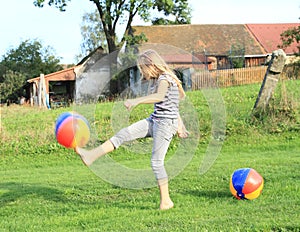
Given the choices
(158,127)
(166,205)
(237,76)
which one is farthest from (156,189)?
(237,76)

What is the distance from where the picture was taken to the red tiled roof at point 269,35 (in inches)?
1739

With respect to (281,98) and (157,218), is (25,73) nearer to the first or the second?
(281,98)

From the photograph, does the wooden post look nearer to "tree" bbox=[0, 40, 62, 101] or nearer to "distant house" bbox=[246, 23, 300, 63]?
"distant house" bbox=[246, 23, 300, 63]

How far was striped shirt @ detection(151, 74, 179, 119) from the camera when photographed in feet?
20.5

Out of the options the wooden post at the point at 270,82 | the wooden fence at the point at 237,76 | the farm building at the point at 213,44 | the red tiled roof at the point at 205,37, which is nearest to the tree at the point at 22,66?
the farm building at the point at 213,44

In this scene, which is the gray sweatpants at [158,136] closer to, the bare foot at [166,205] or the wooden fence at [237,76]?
the bare foot at [166,205]

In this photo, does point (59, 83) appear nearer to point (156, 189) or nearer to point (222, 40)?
point (222, 40)

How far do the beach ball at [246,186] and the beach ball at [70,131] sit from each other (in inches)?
84.4

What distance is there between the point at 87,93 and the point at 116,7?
107 ft

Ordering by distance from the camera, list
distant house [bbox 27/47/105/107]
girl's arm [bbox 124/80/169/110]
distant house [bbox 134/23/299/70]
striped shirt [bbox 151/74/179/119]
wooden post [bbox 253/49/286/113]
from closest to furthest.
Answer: girl's arm [bbox 124/80/169/110], striped shirt [bbox 151/74/179/119], wooden post [bbox 253/49/286/113], distant house [bbox 27/47/105/107], distant house [bbox 134/23/299/70]

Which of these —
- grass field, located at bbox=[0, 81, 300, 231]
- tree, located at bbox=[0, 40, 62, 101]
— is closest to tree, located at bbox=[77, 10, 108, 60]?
tree, located at bbox=[0, 40, 62, 101]

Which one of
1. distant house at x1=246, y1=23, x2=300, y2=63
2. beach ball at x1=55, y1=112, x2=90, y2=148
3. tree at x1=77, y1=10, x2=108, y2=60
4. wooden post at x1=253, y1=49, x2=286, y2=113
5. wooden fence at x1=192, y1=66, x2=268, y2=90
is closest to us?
beach ball at x1=55, y1=112, x2=90, y2=148

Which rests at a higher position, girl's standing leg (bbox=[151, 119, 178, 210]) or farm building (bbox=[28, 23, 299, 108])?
farm building (bbox=[28, 23, 299, 108])

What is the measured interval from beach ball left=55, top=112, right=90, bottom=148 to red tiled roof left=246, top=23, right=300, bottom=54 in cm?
3908
